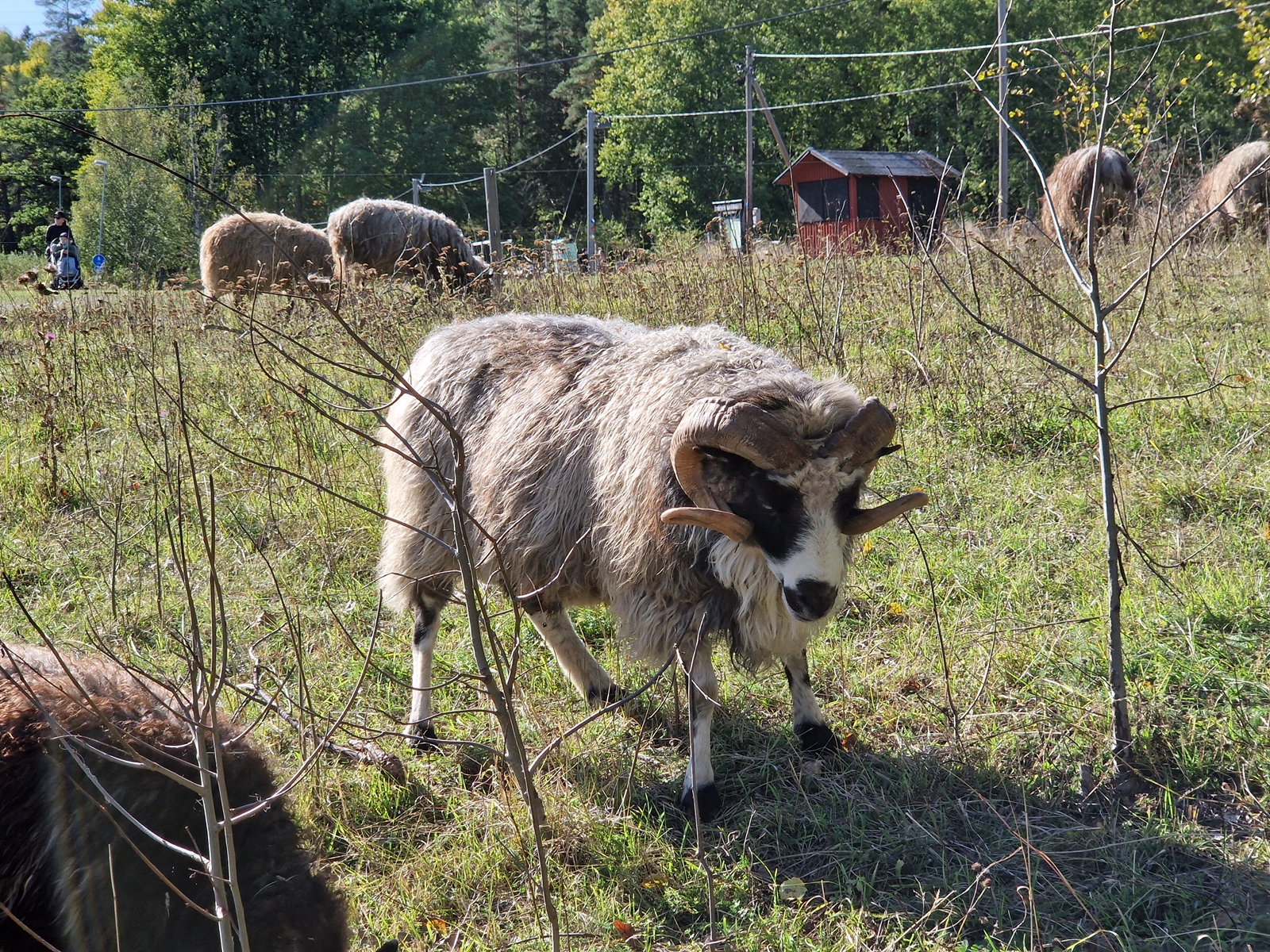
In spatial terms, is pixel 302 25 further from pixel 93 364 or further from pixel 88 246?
pixel 93 364

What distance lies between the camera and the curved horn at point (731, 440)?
9.75ft

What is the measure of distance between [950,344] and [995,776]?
433 cm

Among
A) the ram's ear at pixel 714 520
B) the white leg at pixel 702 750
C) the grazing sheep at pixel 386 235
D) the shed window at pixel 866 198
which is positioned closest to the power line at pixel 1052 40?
the ram's ear at pixel 714 520

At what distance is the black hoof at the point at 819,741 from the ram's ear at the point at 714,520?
3.16ft

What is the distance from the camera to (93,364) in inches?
306

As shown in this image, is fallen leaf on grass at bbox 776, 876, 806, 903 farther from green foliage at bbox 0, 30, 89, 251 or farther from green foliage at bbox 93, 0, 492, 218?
green foliage at bbox 93, 0, 492, 218

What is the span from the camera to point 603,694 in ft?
13.4

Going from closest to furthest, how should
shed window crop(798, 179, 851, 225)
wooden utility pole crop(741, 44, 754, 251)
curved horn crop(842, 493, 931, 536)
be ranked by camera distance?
curved horn crop(842, 493, 931, 536) → wooden utility pole crop(741, 44, 754, 251) → shed window crop(798, 179, 851, 225)

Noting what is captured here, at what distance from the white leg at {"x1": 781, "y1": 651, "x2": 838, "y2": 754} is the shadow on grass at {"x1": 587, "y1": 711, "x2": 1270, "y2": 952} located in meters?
0.07

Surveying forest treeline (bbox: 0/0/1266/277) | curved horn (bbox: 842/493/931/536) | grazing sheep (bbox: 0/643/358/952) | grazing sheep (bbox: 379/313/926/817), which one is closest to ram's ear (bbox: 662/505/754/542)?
grazing sheep (bbox: 379/313/926/817)

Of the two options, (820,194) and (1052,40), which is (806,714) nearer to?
(1052,40)

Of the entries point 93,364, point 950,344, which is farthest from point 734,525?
point 93,364

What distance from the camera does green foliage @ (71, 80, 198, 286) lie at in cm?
1395

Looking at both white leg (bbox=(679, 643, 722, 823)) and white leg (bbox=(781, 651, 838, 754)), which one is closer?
white leg (bbox=(679, 643, 722, 823))
